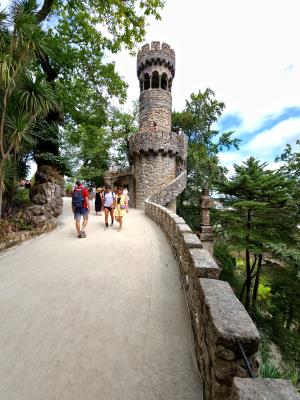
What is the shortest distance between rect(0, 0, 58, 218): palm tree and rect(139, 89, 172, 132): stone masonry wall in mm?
13253

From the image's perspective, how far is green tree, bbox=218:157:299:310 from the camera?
10.7 meters

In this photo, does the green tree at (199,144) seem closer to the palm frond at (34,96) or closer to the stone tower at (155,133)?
the stone tower at (155,133)

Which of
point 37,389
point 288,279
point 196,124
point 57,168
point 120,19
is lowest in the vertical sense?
point 288,279

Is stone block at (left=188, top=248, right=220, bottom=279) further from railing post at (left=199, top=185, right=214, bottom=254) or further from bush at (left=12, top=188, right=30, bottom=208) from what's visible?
railing post at (left=199, top=185, right=214, bottom=254)

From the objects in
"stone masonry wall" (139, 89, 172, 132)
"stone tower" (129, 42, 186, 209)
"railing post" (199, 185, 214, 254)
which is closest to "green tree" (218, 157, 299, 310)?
"railing post" (199, 185, 214, 254)

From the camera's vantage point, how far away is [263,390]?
1.16 metres

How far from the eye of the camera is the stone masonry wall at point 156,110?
19594 millimetres

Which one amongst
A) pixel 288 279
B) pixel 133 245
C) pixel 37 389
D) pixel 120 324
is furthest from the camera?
pixel 288 279

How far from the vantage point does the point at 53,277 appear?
4.13 m

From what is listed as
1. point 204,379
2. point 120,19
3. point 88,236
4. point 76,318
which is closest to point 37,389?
point 76,318

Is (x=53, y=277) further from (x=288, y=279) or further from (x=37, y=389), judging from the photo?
(x=288, y=279)

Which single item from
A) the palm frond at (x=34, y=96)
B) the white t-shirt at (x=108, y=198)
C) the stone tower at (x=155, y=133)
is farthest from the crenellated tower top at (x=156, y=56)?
the white t-shirt at (x=108, y=198)

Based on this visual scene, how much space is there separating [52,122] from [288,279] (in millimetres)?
14201

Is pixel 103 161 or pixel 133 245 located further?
pixel 103 161
